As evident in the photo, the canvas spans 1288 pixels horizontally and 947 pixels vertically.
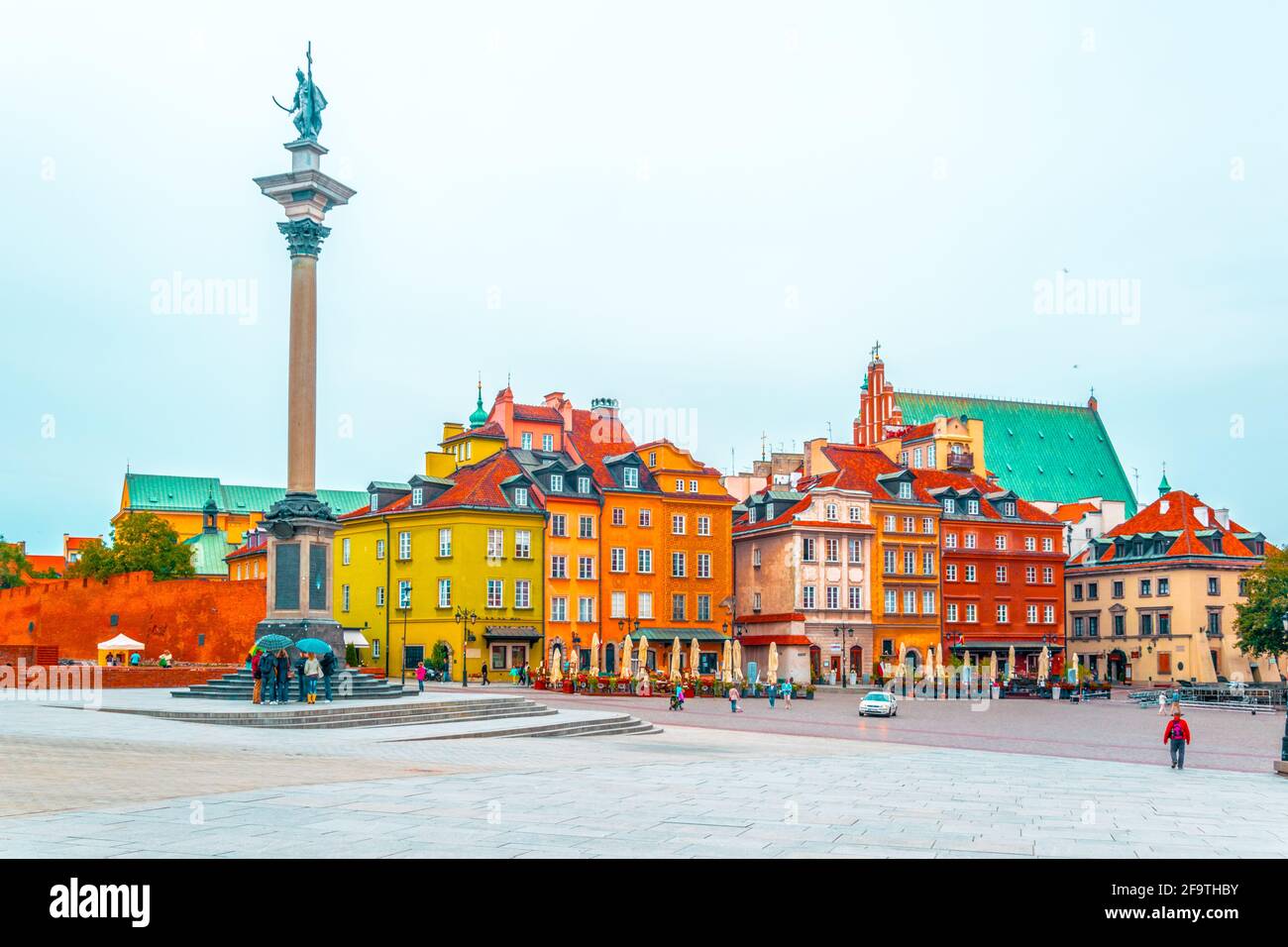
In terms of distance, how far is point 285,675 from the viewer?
127 ft

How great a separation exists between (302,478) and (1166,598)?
71471 millimetres

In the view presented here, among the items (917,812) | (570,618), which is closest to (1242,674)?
(570,618)

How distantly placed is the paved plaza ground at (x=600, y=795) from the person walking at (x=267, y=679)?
15.0ft

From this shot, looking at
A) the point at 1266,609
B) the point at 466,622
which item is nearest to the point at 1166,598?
the point at 1266,609

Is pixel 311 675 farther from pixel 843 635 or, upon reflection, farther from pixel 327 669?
pixel 843 635

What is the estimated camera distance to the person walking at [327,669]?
3966 cm

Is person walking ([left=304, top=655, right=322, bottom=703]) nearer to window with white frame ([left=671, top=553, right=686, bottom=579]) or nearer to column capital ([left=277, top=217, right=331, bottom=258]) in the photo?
column capital ([left=277, top=217, right=331, bottom=258])

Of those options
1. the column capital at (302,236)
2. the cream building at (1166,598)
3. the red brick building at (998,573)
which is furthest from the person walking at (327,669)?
the cream building at (1166,598)

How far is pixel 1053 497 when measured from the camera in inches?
4734

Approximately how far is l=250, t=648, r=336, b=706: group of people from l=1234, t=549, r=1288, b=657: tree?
5769 centimetres

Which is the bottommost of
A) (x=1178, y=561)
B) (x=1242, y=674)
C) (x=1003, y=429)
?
(x=1242, y=674)

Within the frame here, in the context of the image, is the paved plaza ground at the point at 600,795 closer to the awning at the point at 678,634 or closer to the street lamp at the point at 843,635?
the awning at the point at 678,634

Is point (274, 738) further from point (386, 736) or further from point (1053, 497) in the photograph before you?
point (1053, 497)
